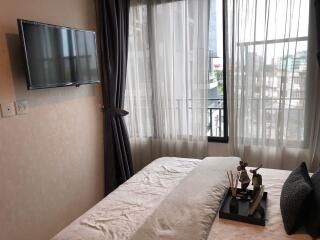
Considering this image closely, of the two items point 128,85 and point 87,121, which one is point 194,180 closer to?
point 87,121

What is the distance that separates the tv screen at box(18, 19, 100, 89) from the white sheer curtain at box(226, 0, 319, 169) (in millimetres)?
1434

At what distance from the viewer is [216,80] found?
291 cm

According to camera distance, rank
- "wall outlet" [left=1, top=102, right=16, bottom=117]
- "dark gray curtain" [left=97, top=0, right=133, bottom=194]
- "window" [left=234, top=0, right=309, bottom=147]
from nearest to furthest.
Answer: "wall outlet" [left=1, top=102, right=16, bottom=117] → "window" [left=234, top=0, right=309, bottom=147] → "dark gray curtain" [left=97, top=0, right=133, bottom=194]

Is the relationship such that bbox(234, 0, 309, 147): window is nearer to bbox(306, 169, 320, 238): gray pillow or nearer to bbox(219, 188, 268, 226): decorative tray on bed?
bbox(219, 188, 268, 226): decorative tray on bed

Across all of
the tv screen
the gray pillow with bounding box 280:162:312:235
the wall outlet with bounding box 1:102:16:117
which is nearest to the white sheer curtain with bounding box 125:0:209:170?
the tv screen

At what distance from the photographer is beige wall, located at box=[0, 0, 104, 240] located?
198cm

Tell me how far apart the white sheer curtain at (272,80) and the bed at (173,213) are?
69 centimetres

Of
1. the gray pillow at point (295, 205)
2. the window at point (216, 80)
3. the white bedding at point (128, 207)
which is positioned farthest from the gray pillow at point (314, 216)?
the window at point (216, 80)

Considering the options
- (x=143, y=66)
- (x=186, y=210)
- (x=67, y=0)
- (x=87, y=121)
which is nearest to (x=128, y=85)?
(x=143, y=66)

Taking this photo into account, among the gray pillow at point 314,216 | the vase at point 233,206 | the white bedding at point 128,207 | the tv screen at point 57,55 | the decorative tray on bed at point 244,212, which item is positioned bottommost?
the white bedding at point 128,207

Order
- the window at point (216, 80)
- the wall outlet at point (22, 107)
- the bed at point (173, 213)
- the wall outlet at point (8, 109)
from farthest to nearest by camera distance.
→ the window at point (216, 80) → the wall outlet at point (22, 107) → the wall outlet at point (8, 109) → the bed at point (173, 213)

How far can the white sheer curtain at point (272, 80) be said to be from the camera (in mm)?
2461

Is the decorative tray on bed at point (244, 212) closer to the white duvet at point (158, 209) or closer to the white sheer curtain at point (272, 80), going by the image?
the white duvet at point (158, 209)

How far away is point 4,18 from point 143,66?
5.07ft
